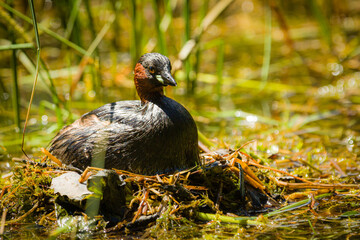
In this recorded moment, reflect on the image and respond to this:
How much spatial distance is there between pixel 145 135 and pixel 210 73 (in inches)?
195

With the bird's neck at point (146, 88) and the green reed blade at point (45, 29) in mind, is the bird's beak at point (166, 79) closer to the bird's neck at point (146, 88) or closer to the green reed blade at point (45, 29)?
the bird's neck at point (146, 88)

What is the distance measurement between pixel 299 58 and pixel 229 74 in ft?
4.84

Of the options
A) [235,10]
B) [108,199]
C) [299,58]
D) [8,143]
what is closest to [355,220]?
[108,199]

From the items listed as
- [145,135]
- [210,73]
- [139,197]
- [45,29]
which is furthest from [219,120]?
[139,197]

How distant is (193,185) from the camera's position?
4.23 meters

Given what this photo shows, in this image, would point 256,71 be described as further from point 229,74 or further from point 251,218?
point 251,218

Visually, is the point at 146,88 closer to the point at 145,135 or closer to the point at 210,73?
the point at 145,135

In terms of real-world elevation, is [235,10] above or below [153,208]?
above

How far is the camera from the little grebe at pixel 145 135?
13.6 feet

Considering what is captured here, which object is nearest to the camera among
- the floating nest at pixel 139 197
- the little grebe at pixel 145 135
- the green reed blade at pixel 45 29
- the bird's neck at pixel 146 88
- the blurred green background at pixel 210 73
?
the floating nest at pixel 139 197

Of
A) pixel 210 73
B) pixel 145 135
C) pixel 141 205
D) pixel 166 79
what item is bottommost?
pixel 141 205

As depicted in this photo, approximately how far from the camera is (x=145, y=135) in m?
4.15

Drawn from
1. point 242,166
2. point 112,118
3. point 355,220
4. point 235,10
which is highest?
point 235,10

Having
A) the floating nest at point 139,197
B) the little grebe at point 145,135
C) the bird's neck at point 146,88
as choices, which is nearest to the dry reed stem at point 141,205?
the floating nest at point 139,197
